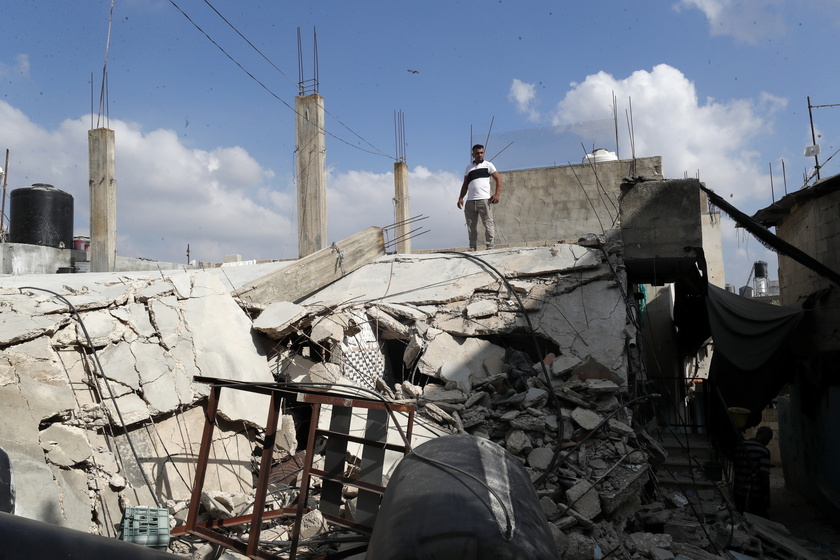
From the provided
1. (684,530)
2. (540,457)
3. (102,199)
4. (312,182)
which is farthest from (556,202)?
(684,530)

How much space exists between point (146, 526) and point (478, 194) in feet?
21.6

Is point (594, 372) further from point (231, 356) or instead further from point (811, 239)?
point (811, 239)

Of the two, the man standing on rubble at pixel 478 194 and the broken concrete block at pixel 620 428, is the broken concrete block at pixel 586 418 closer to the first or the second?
the broken concrete block at pixel 620 428

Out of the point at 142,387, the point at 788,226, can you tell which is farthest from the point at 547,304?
the point at 788,226

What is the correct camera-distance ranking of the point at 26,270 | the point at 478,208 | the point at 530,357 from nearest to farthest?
the point at 530,357 → the point at 478,208 → the point at 26,270

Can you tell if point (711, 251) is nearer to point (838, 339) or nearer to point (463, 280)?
point (838, 339)

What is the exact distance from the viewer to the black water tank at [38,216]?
13.1 metres

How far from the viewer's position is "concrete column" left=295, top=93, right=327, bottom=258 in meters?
10.6

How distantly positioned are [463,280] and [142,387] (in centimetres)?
423

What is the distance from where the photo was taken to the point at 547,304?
24.6 feet

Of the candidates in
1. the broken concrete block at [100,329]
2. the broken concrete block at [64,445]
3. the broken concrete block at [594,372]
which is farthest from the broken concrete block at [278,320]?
the broken concrete block at [594,372]

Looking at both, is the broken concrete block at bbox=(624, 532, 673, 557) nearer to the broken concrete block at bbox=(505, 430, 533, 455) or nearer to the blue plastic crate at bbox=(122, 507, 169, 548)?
the broken concrete block at bbox=(505, 430, 533, 455)

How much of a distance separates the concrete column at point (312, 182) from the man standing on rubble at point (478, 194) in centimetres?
265

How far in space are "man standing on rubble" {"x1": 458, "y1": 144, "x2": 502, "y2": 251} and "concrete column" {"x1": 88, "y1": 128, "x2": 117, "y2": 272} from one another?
19.6 feet
